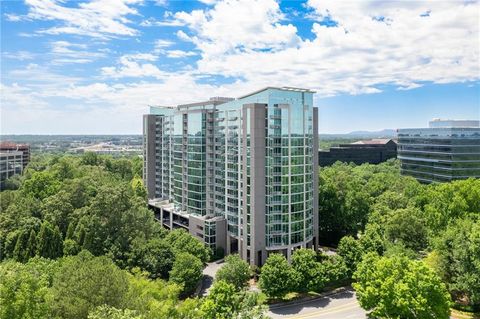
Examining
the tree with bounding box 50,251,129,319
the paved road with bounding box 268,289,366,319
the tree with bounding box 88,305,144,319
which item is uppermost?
the tree with bounding box 88,305,144,319

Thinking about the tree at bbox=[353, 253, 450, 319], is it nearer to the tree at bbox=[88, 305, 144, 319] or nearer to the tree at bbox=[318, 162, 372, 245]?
the tree at bbox=[88, 305, 144, 319]

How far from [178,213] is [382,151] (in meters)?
119

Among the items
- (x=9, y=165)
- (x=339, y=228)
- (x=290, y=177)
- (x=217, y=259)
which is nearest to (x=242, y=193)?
(x=290, y=177)

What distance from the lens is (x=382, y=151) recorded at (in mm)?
160750

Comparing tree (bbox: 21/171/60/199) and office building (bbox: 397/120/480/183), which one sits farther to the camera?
office building (bbox: 397/120/480/183)

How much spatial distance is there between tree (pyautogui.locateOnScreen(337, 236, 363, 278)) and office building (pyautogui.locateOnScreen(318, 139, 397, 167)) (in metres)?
112

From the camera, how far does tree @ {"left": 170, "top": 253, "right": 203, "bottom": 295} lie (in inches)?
1679

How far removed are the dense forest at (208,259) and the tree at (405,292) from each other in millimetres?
81

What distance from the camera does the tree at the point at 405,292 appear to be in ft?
99.3

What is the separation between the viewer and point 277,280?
41.3 metres

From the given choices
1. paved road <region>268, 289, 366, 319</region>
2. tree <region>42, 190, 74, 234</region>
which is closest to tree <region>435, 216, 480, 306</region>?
paved road <region>268, 289, 366, 319</region>

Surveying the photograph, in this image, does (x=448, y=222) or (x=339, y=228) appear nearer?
(x=448, y=222)

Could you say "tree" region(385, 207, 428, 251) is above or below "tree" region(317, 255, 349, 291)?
above

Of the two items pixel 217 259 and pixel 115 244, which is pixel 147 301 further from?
pixel 217 259
